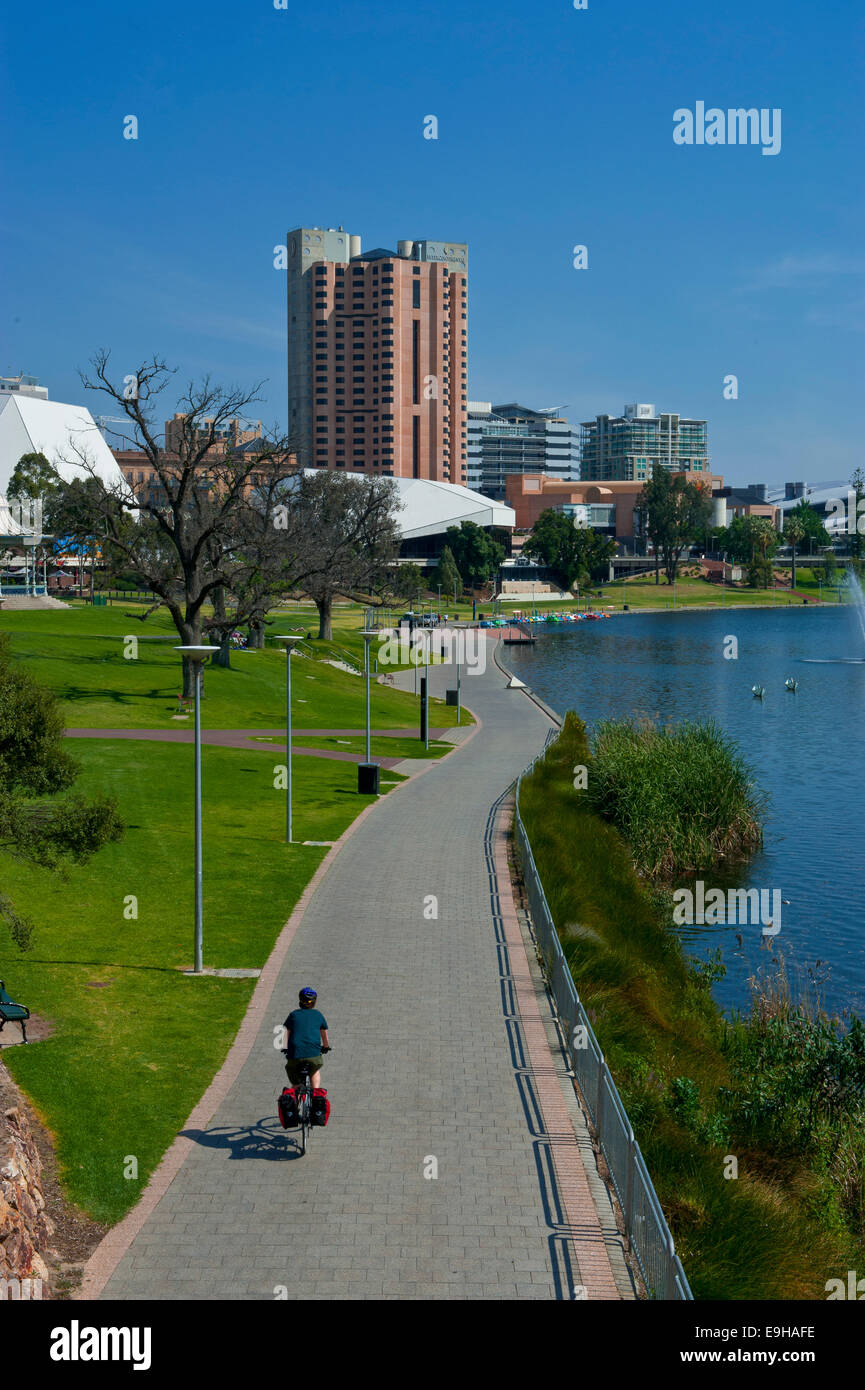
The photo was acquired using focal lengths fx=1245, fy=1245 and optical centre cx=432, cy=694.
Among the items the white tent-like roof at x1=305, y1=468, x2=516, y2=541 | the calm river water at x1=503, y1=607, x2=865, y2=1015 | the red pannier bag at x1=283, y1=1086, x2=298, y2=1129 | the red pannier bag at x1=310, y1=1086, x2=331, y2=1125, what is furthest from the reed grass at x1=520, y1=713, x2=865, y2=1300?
the white tent-like roof at x1=305, y1=468, x2=516, y2=541

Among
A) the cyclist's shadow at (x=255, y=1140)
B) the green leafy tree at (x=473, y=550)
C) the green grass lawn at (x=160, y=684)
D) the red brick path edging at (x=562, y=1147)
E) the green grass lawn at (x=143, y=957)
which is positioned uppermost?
the green leafy tree at (x=473, y=550)

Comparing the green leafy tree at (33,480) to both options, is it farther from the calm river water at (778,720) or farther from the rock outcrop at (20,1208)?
the rock outcrop at (20,1208)

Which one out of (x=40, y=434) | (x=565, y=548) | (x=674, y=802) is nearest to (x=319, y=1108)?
(x=674, y=802)

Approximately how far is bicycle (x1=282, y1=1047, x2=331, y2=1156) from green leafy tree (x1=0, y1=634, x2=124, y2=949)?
16.5 ft

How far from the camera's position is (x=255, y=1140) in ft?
44.6

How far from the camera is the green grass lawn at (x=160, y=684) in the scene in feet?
154

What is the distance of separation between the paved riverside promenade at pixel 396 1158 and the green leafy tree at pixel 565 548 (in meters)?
151

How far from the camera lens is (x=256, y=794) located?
33.7 metres

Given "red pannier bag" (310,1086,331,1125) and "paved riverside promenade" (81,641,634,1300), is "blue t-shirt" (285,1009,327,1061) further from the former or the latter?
"paved riverside promenade" (81,641,634,1300)

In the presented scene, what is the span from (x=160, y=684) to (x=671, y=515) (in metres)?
147

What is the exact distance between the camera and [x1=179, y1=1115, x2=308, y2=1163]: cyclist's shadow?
1326 cm

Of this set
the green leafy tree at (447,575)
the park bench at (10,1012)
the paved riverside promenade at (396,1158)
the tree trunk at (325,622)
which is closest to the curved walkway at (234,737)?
the paved riverside promenade at (396,1158)

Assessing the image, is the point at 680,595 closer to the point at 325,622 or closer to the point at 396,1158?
the point at 325,622
